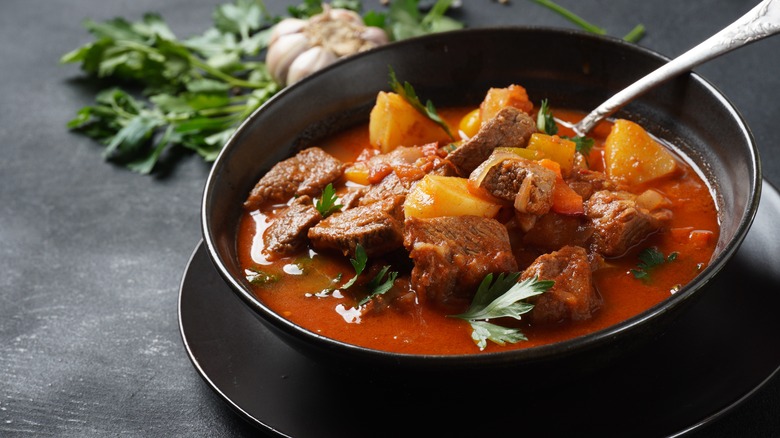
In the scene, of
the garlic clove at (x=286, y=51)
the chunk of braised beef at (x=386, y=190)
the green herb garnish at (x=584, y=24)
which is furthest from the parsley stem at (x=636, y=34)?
the chunk of braised beef at (x=386, y=190)

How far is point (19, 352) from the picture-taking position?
402cm

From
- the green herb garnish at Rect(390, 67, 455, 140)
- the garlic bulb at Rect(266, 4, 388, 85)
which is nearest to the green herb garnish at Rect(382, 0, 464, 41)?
the garlic bulb at Rect(266, 4, 388, 85)

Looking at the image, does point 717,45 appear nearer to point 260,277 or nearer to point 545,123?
point 545,123

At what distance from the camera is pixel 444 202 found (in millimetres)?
3498

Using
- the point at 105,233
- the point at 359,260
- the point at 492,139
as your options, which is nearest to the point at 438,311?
the point at 359,260

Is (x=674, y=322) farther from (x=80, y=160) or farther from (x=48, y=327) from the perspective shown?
(x=80, y=160)

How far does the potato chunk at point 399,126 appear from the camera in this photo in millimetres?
4184

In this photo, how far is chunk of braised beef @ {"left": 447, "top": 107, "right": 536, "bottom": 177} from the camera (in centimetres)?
372

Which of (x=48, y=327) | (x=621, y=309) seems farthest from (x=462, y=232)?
(x=48, y=327)

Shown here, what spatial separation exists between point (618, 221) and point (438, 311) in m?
0.79

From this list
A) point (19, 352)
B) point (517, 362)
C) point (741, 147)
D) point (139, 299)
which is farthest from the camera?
point (139, 299)

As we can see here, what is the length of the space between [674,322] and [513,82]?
6.26 feet

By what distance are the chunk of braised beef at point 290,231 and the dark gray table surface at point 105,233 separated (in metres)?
0.64

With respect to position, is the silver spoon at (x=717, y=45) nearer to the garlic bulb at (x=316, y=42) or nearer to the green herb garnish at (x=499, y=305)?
the green herb garnish at (x=499, y=305)
